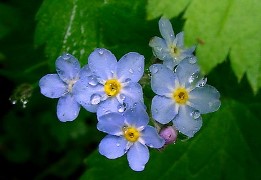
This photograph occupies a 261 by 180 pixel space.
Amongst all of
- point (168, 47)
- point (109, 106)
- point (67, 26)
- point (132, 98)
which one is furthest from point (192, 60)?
point (67, 26)

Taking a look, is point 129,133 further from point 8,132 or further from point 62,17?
point 8,132

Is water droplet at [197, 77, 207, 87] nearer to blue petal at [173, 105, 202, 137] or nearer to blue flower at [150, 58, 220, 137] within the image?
blue flower at [150, 58, 220, 137]

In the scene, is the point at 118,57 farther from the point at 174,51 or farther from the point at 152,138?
the point at 152,138

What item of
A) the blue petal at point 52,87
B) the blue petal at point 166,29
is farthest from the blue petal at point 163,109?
the blue petal at point 52,87

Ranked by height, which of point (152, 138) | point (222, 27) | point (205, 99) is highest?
point (222, 27)

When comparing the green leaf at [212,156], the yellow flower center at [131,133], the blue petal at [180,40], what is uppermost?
the blue petal at [180,40]

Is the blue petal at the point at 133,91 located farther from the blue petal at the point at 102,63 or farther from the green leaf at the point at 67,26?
the green leaf at the point at 67,26

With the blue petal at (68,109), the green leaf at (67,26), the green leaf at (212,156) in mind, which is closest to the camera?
the blue petal at (68,109)
